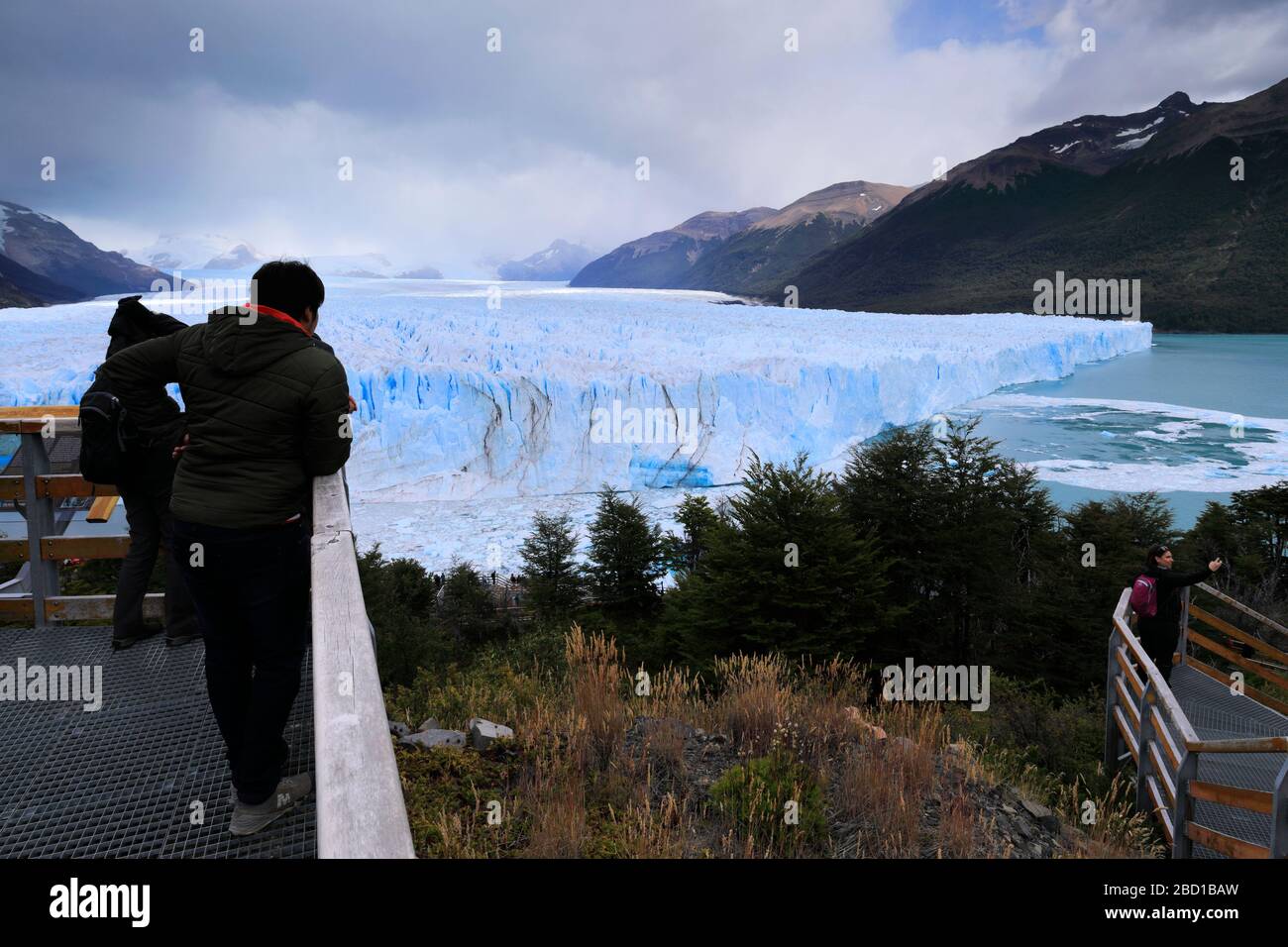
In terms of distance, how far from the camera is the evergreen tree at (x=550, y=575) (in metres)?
20.3

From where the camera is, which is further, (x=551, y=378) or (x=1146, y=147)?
(x=1146, y=147)

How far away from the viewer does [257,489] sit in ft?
7.22

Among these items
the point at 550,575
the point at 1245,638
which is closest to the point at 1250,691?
the point at 1245,638

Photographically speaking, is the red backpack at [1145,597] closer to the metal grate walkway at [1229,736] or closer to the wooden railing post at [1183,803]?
the metal grate walkway at [1229,736]

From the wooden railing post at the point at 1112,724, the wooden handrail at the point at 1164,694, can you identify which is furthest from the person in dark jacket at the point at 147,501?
the wooden railing post at the point at 1112,724

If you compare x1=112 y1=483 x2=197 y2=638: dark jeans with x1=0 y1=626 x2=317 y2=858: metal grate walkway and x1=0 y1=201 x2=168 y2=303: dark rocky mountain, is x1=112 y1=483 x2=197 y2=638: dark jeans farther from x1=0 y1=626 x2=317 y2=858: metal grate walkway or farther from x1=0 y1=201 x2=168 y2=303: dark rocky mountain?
x1=0 y1=201 x2=168 y2=303: dark rocky mountain

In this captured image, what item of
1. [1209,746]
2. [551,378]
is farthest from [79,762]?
[551,378]

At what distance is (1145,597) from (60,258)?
86.5m

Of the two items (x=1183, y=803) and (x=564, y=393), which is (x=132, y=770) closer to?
(x=1183, y=803)

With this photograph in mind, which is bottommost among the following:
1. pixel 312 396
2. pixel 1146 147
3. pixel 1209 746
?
pixel 1209 746

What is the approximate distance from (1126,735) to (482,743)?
5.88 m

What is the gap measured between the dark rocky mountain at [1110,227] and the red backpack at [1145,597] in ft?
235

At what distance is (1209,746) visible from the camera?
4414 mm
